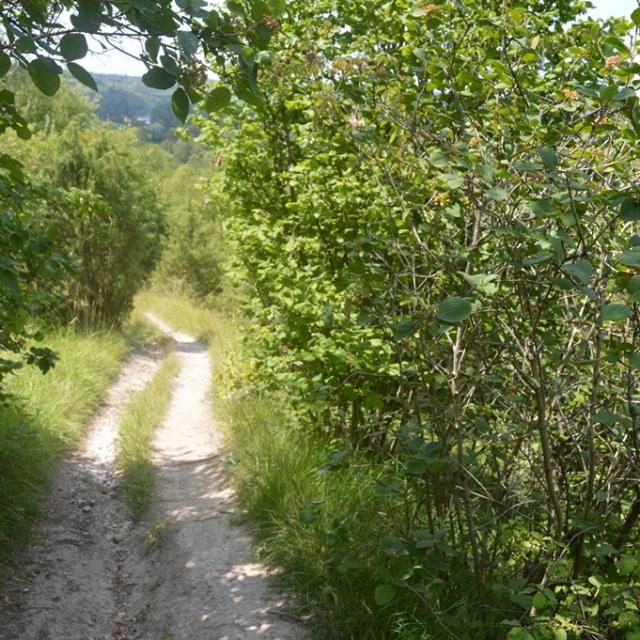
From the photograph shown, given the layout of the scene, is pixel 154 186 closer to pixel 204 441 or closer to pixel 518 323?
pixel 204 441

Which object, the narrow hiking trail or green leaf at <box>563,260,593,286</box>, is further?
the narrow hiking trail

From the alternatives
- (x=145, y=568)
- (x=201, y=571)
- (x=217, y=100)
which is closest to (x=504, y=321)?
(x=217, y=100)

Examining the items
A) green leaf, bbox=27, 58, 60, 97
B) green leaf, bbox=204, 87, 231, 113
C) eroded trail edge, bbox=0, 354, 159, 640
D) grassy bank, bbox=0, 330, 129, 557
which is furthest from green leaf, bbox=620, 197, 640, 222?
grassy bank, bbox=0, 330, 129, 557

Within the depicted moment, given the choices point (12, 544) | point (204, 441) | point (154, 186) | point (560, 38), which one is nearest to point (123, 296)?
point (154, 186)

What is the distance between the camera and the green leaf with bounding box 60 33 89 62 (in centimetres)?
167

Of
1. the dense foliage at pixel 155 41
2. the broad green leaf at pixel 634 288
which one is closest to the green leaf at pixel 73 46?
the dense foliage at pixel 155 41

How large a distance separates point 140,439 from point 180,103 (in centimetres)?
582

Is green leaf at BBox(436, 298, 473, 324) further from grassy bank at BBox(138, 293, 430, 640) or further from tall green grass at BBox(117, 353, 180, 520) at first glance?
tall green grass at BBox(117, 353, 180, 520)

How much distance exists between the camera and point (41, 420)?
21.6 feet

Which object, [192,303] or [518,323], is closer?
[518,323]

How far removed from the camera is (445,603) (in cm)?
329

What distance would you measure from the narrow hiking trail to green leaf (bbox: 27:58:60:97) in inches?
117

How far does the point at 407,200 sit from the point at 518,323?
0.79 meters

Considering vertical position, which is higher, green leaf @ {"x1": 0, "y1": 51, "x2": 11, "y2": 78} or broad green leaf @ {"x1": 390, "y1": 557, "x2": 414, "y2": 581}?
green leaf @ {"x1": 0, "y1": 51, "x2": 11, "y2": 78}
